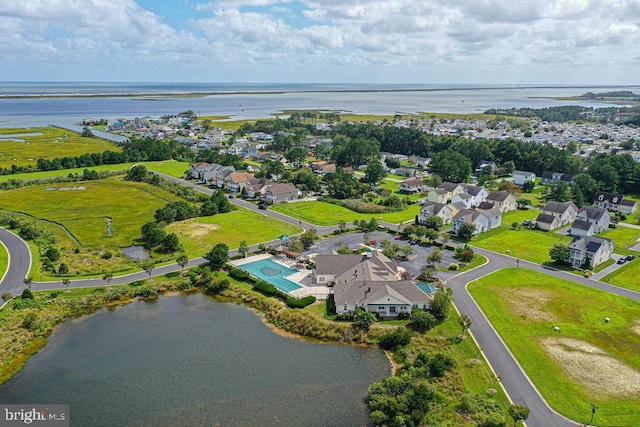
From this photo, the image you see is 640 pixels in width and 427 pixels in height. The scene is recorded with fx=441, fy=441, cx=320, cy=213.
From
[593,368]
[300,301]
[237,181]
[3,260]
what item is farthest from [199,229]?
[593,368]

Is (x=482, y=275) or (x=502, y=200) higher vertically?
(x=502, y=200)

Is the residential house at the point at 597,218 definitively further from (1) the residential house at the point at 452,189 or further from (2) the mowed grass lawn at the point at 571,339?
(2) the mowed grass lawn at the point at 571,339

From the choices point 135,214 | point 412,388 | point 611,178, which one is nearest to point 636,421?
point 412,388

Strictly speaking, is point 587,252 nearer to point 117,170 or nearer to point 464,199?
point 464,199

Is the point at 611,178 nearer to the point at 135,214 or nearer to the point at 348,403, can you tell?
the point at 348,403

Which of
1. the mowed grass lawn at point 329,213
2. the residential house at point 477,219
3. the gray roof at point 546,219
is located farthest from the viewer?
the mowed grass lawn at point 329,213

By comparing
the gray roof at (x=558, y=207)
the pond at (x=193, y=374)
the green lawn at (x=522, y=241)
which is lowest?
the pond at (x=193, y=374)

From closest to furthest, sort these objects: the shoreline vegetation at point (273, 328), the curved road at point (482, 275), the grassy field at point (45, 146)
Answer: the curved road at point (482, 275) < the shoreline vegetation at point (273, 328) < the grassy field at point (45, 146)

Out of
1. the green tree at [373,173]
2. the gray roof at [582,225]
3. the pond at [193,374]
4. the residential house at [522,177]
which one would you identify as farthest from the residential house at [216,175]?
the residential house at [522,177]
